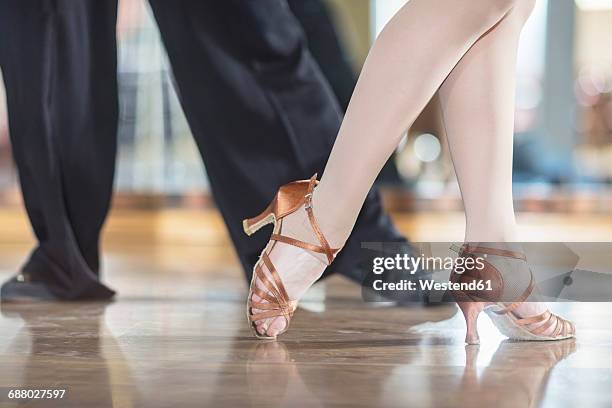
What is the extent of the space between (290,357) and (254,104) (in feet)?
1.63

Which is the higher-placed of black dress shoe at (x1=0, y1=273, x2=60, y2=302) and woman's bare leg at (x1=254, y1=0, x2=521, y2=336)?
woman's bare leg at (x1=254, y1=0, x2=521, y2=336)

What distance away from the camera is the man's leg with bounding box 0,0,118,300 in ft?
4.10

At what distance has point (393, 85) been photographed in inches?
33.5

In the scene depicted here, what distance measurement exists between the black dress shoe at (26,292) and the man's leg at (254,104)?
0.88ft

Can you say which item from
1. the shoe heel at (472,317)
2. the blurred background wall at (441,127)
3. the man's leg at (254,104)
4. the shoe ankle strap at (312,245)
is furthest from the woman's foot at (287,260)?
the blurred background wall at (441,127)

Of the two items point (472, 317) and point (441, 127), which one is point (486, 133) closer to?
point (472, 317)

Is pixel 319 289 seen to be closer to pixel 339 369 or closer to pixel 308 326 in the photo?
pixel 308 326

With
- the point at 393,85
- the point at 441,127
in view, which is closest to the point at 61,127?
the point at 393,85

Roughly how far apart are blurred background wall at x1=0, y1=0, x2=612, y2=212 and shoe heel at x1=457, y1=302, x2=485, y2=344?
2.93 meters

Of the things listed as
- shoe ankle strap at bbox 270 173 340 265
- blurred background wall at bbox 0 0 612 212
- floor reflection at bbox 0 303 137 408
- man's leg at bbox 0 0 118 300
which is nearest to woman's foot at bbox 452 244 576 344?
shoe ankle strap at bbox 270 173 340 265

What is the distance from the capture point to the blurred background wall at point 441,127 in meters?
3.89

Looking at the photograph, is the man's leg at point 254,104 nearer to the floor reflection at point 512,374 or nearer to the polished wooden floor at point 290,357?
the polished wooden floor at point 290,357

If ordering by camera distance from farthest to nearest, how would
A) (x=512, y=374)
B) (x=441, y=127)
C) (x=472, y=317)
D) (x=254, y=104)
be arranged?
(x=441, y=127) < (x=254, y=104) < (x=472, y=317) < (x=512, y=374)

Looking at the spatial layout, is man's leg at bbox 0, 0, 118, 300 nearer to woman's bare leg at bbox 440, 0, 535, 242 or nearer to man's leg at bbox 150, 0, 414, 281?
man's leg at bbox 150, 0, 414, 281
